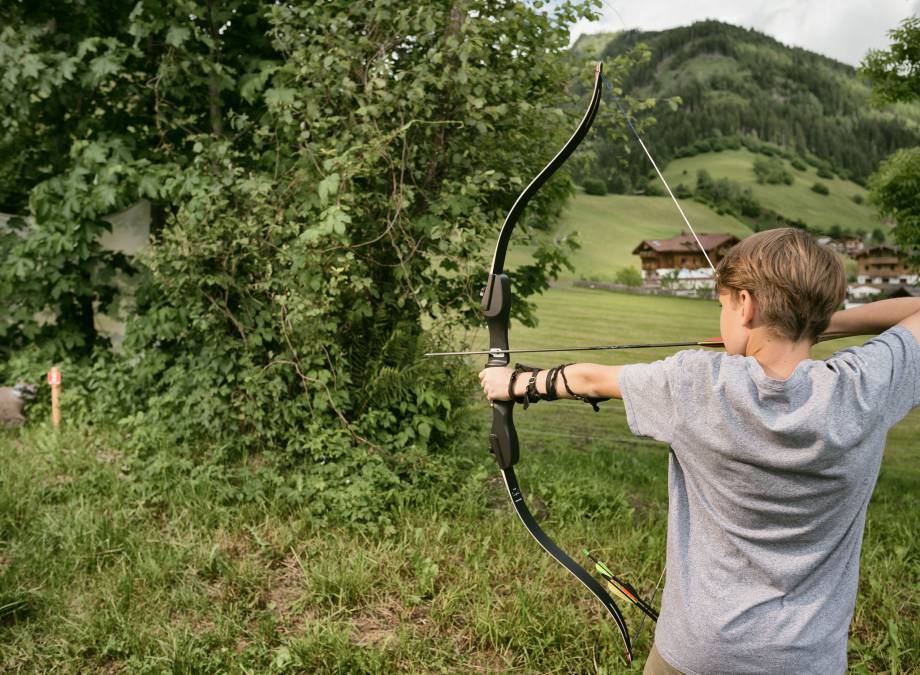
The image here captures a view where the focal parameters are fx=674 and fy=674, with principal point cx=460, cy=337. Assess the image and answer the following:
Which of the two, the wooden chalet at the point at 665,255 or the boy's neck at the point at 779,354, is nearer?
the boy's neck at the point at 779,354

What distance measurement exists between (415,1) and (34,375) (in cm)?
349

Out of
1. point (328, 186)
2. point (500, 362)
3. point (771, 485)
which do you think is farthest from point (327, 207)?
point (771, 485)

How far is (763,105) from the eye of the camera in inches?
400

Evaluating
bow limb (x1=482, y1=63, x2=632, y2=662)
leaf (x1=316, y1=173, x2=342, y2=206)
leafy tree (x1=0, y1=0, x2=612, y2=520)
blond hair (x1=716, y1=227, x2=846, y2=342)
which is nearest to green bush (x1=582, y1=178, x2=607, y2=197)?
leafy tree (x1=0, y1=0, x2=612, y2=520)

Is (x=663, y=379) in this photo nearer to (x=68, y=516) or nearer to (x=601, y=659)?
(x=601, y=659)

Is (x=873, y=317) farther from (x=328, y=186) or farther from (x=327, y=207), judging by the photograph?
(x=327, y=207)

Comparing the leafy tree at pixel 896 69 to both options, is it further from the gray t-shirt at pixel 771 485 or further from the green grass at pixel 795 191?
the gray t-shirt at pixel 771 485

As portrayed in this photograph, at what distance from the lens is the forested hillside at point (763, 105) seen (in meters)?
9.14

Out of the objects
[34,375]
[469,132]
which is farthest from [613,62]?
[34,375]

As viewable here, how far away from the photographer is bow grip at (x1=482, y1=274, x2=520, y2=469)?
175cm

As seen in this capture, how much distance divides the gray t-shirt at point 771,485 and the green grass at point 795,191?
7.59 m

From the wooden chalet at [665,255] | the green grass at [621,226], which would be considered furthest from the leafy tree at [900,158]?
the wooden chalet at [665,255]

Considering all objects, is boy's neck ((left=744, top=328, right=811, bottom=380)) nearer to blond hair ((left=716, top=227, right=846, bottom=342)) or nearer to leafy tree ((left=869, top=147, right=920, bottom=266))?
blond hair ((left=716, top=227, right=846, bottom=342))

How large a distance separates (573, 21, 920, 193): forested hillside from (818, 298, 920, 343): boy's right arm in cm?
728
